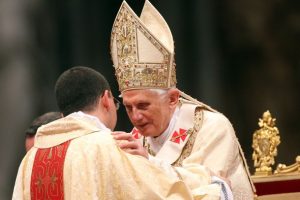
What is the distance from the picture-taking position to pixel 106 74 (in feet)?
25.9

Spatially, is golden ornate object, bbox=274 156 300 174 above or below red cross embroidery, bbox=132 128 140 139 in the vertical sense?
below

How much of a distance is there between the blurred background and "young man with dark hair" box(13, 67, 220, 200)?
3.38m

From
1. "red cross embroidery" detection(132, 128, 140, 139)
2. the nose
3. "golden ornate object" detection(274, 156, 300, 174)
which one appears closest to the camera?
the nose

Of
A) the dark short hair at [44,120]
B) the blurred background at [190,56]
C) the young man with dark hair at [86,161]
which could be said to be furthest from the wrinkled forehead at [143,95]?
the blurred background at [190,56]

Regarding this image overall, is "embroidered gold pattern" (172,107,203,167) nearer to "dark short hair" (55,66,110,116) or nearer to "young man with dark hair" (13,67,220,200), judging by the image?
"young man with dark hair" (13,67,220,200)

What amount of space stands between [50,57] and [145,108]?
9.87 feet

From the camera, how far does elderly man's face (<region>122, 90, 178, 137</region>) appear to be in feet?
16.1

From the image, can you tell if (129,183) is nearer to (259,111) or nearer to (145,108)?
(145,108)

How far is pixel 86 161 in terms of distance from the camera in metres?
4.11

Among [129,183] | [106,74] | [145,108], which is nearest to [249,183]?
[145,108]

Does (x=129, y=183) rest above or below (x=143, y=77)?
below

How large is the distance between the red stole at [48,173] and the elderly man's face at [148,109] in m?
0.71

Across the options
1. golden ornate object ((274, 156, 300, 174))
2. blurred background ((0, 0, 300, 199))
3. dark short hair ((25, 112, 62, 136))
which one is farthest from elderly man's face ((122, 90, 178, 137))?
blurred background ((0, 0, 300, 199))

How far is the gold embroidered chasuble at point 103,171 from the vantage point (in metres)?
4.11
